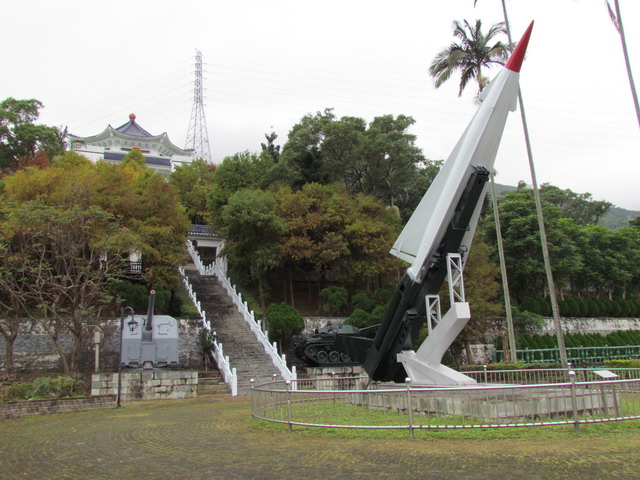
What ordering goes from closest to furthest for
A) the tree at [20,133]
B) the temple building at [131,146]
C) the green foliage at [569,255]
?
the green foliage at [569,255] → the tree at [20,133] → the temple building at [131,146]

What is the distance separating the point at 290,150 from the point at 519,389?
2654 cm

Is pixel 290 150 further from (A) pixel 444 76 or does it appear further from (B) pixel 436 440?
(B) pixel 436 440

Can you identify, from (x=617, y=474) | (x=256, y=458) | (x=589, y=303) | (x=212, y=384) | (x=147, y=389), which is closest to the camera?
(x=617, y=474)

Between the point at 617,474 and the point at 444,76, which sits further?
the point at 444,76

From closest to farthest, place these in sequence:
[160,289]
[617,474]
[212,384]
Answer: [617,474] < [212,384] < [160,289]

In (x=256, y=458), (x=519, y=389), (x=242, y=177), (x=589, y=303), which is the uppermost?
(x=242, y=177)

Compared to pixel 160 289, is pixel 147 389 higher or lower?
lower

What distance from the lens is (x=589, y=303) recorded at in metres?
33.8

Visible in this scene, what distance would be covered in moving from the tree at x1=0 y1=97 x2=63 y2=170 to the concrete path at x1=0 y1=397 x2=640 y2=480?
2934 cm

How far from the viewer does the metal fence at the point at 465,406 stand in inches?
307

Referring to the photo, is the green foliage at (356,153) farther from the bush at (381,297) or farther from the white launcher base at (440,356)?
the white launcher base at (440,356)

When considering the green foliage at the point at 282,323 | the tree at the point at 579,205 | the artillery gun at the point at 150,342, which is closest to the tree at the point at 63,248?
the artillery gun at the point at 150,342

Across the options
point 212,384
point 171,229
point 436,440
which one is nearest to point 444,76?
point 171,229

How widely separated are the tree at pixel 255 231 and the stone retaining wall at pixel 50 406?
496 inches
